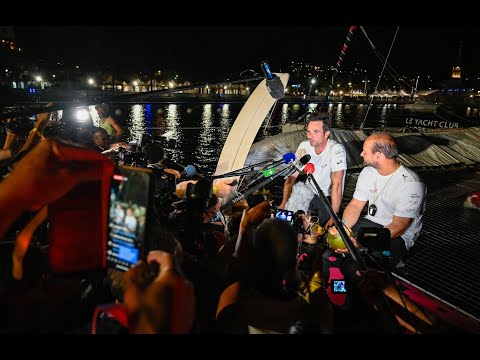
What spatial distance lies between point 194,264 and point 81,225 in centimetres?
127

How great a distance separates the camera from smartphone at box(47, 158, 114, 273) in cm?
180

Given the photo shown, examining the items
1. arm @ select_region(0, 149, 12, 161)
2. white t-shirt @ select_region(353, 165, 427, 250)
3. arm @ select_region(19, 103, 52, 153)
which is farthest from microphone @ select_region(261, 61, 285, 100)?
arm @ select_region(0, 149, 12, 161)

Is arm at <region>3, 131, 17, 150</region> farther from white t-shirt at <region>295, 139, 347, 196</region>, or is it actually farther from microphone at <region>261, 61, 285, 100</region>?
white t-shirt at <region>295, 139, 347, 196</region>

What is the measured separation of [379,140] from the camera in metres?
Result: 3.92

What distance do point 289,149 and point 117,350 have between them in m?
9.01

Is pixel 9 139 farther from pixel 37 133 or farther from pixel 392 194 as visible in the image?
pixel 392 194

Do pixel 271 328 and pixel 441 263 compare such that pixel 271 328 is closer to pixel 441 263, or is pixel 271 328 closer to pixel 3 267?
pixel 3 267

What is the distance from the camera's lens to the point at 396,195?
12.7 ft

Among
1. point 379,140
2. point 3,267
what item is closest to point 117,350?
point 3,267

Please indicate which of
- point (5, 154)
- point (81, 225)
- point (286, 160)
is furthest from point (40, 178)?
point (5, 154)

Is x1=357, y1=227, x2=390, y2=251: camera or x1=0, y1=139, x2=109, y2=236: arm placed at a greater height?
x1=0, y1=139, x2=109, y2=236: arm

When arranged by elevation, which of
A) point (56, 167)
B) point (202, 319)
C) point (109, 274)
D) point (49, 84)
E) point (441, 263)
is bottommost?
point (441, 263)

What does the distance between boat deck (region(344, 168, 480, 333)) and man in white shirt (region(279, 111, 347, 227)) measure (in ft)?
4.67

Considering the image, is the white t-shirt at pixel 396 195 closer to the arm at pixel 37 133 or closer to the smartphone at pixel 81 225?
the smartphone at pixel 81 225
